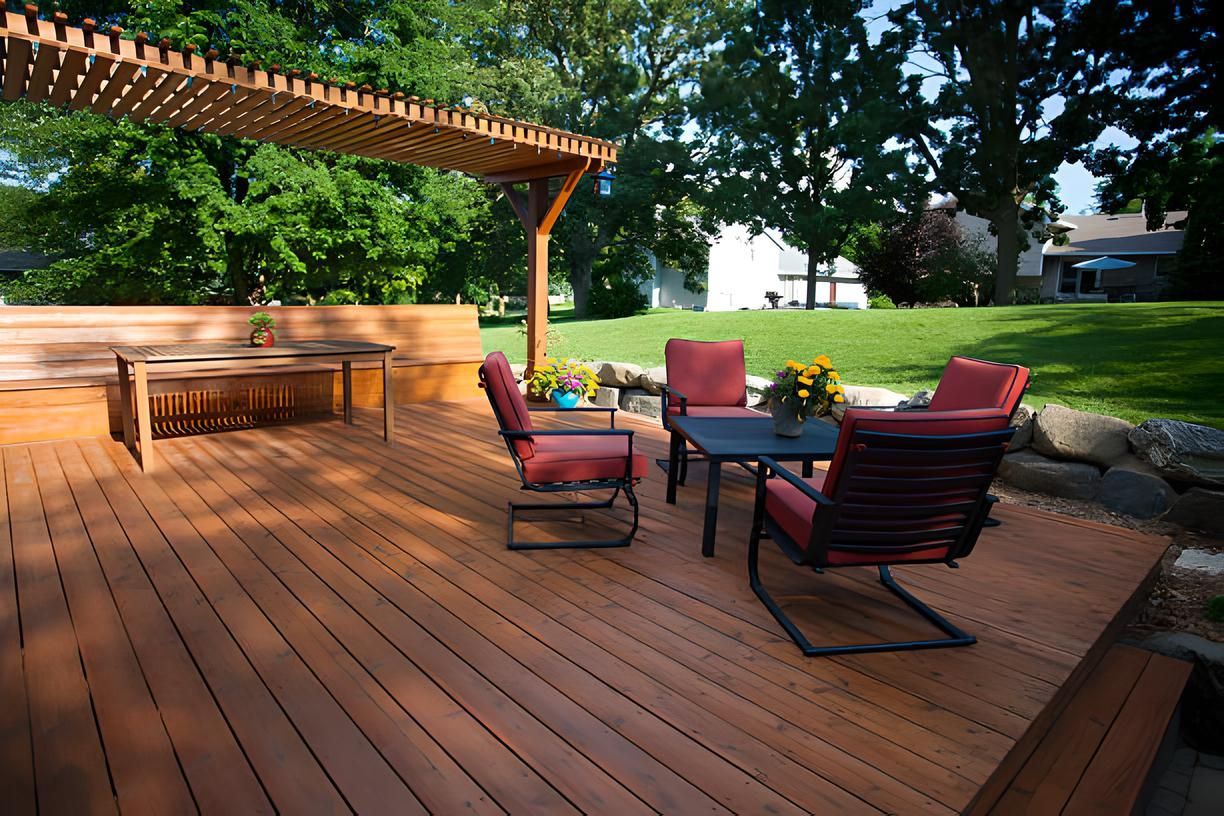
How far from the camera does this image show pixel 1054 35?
17094mm

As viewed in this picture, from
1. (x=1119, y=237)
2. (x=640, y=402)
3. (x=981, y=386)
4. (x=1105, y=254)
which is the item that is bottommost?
(x=640, y=402)

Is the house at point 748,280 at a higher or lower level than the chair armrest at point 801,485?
higher

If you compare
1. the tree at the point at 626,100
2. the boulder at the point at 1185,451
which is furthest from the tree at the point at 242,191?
the boulder at the point at 1185,451

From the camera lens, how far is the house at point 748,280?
30.7 metres

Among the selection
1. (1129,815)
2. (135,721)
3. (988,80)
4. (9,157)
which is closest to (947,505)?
(1129,815)


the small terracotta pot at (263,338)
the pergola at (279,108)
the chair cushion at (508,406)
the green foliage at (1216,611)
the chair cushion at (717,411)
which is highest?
Answer: the pergola at (279,108)

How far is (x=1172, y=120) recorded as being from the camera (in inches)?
623

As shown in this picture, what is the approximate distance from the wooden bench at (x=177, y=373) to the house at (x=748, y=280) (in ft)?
72.2

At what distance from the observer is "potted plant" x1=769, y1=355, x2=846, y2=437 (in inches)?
144

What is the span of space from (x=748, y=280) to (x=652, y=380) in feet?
84.8

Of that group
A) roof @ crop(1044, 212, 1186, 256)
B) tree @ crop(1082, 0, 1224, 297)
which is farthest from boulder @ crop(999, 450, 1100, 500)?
roof @ crop(1044, 212, 1186, 256)

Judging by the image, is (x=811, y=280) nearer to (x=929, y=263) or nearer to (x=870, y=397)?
(x=929, y=263)

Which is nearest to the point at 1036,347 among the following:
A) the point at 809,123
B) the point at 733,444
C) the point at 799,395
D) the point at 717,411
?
the point at 717,411

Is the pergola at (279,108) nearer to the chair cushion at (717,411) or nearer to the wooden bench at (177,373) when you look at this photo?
the wooden bench at (177,373)
